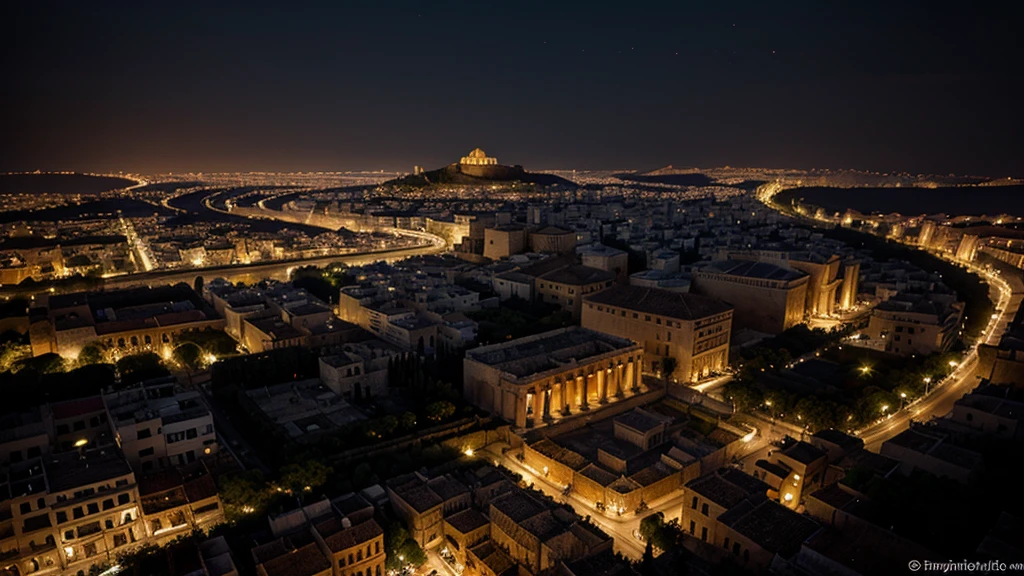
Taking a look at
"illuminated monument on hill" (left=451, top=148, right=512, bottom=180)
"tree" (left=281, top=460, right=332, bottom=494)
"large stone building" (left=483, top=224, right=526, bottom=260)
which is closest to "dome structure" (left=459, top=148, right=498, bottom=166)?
"illuminated monument on hill" (left=451, top=148, right=512, bottom=180)

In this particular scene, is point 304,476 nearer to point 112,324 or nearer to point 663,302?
point 663,302

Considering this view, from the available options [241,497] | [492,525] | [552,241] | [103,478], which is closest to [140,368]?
[103,478]

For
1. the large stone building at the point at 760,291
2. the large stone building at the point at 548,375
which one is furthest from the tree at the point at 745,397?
the large stone building at the point at 760,291

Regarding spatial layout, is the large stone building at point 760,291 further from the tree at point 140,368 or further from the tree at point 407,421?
the tree at point 140,368

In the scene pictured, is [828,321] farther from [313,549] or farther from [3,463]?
[3,463]

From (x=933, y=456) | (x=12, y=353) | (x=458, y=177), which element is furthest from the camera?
(x=458, y=177)

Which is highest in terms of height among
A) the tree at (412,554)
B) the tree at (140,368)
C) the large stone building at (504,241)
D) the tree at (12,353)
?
the large stone building at (504,241)

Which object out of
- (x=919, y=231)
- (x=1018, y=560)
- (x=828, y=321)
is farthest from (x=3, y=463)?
(x=919, y=231)
